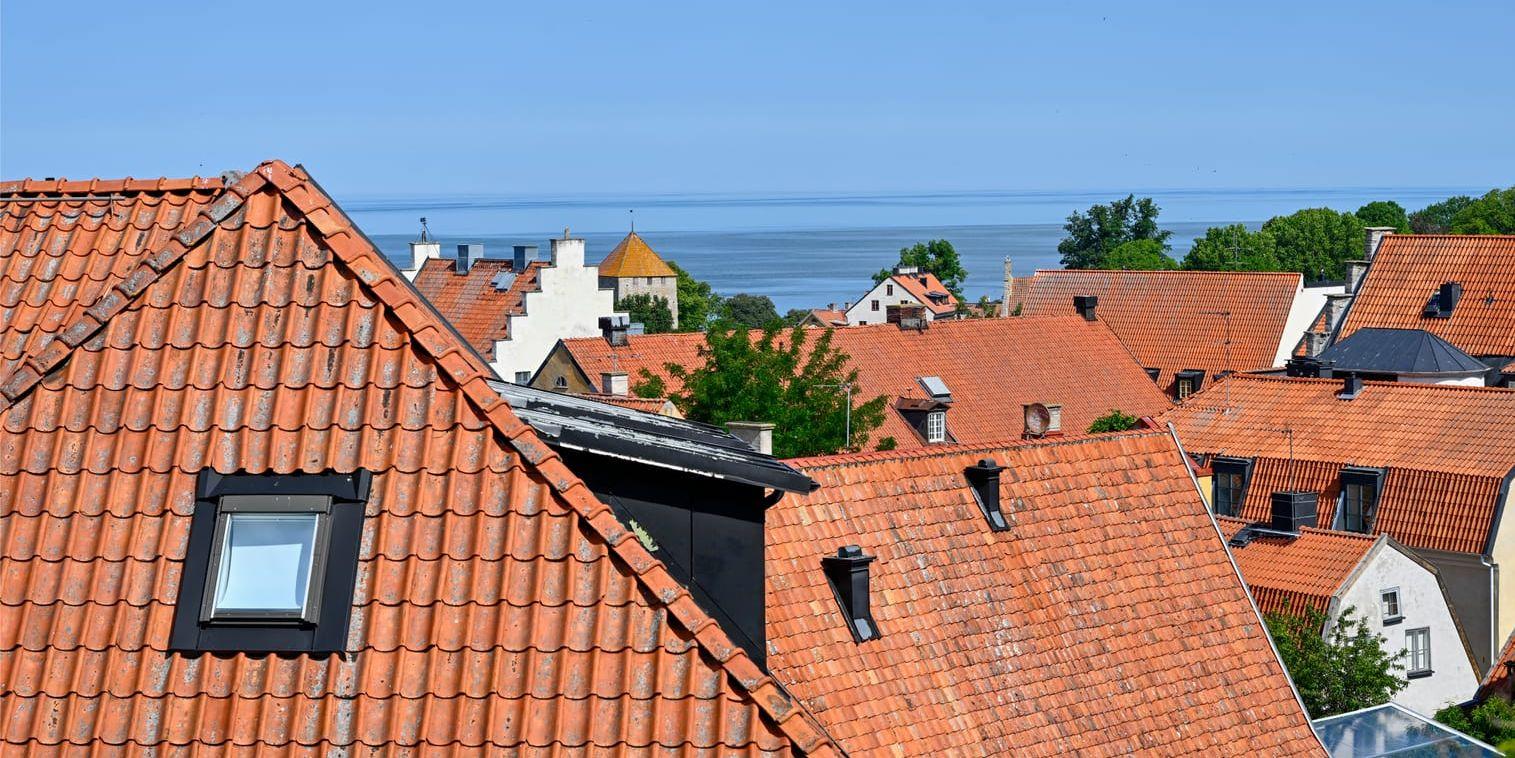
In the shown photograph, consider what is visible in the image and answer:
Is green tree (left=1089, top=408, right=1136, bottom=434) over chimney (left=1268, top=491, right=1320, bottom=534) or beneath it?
over

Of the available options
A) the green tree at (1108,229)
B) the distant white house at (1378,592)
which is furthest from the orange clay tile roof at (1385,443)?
the green tree at (1108,229)

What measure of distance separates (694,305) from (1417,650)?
10477 cm

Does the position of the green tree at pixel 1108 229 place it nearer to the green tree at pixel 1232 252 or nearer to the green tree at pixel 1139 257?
the green tree at pixel 1139 257

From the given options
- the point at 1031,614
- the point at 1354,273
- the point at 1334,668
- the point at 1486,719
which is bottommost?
the point at 1486,719

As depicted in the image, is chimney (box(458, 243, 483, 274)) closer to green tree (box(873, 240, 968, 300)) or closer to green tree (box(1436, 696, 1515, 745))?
green tree (box(1436, 696, 1515, 745))

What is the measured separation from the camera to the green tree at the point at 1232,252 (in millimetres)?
154250

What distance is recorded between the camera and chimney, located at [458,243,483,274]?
238 ft

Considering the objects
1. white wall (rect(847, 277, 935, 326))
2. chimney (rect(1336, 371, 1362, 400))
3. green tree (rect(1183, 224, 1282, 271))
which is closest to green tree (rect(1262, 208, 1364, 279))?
green tree (rect(1183, 224, 1282, 271))

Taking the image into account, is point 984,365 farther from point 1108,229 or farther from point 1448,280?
point 1108,229

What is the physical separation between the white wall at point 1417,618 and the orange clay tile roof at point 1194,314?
33943 millimetres

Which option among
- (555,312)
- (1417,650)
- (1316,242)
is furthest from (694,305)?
(1417,650)

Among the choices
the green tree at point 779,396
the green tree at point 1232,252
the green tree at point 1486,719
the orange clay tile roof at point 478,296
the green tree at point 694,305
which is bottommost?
the green tree at point 1486,719

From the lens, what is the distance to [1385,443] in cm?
4459

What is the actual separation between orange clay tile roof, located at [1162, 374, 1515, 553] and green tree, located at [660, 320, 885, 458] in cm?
953
